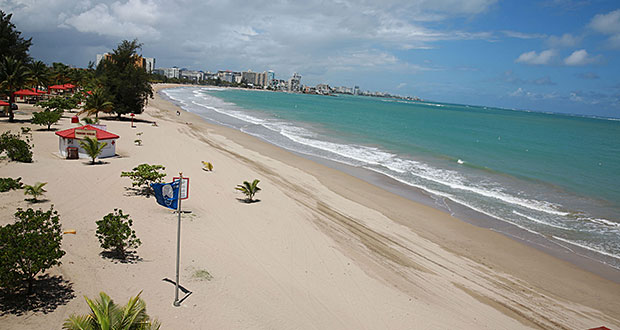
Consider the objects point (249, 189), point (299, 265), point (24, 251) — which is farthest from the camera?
point (249, 189)

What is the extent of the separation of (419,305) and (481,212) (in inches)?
400

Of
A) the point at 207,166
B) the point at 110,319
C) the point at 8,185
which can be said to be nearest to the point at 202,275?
the point at 110,319

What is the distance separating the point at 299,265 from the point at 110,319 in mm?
4739

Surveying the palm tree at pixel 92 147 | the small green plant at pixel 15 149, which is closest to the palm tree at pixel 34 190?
the small green plant at pixel 15 149

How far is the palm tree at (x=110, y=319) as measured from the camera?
473cm

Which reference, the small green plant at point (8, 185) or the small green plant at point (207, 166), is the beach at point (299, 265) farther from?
the small green plant at point (207, 166)

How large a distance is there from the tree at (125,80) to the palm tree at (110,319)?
2968cm

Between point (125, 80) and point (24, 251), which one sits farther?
point (125, 80)

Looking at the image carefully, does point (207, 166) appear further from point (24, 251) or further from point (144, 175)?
point (24, 251)

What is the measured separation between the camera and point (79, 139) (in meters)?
15.9

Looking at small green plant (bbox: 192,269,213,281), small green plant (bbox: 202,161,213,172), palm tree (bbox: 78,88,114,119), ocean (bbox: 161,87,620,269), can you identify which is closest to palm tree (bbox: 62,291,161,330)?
small green plant (bbox: 192,269,213,281)

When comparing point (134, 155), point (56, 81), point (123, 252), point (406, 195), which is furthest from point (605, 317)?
point (56, 81)

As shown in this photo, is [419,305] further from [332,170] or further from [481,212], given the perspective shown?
[332,170]

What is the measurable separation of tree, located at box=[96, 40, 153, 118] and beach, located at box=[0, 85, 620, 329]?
54.9 ft
